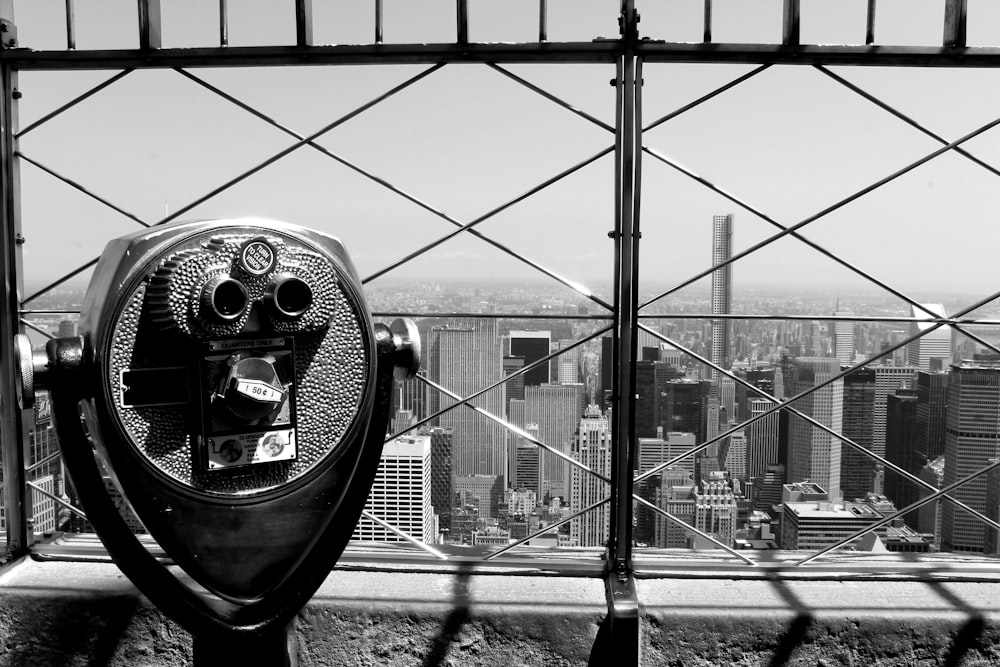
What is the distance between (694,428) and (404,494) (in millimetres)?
873

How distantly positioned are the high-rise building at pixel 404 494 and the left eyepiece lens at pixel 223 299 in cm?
115

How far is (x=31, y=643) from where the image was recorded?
2.10 m

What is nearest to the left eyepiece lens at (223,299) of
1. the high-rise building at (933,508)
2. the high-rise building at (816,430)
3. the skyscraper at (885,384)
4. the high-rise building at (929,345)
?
the high-rise building at (816,430)

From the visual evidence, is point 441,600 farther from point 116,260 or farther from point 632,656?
point 116,260

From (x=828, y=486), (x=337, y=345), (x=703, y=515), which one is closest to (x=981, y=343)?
(x=828, y=486)

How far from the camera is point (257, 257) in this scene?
128 centimetres

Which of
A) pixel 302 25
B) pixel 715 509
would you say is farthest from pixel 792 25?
pixel 715 509

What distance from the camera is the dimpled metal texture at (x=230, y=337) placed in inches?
48.5

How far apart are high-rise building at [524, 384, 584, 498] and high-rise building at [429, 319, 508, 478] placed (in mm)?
97

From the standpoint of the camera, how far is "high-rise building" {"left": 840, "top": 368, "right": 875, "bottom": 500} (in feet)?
7.95

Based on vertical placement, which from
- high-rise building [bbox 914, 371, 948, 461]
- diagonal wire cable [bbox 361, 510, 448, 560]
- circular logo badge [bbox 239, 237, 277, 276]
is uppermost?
circular logo badge [bbox 239, 237, 277, 276]

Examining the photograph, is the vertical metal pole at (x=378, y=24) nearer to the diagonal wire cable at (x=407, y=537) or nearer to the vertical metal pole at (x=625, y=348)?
the vertical metal pole at (x=625, y=348)

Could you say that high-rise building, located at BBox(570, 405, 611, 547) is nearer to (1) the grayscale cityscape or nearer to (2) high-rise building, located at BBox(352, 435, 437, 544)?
(1) the grayscale cityscape

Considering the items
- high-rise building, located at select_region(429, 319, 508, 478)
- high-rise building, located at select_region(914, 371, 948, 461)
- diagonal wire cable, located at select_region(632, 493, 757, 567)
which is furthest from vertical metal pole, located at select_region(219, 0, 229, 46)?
high-rise building, located at select_region(914, 371, 948, 461)
